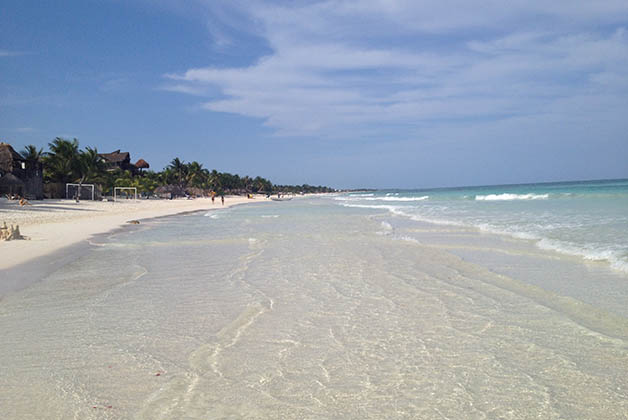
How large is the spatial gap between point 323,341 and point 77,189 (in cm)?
5078

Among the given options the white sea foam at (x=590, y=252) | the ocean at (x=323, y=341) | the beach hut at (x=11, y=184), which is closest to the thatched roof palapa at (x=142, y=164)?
the beach hut at (x=11, y=184)

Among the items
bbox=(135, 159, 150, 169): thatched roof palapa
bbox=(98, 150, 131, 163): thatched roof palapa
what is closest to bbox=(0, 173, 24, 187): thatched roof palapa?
bbox=(98, 150, 131, 163): thatched roof palapa

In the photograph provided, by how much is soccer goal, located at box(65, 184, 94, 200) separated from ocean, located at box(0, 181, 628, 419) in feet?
147

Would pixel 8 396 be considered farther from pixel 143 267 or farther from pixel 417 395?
pixel 143 267

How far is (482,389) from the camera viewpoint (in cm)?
320

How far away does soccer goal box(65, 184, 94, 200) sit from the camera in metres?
47.8

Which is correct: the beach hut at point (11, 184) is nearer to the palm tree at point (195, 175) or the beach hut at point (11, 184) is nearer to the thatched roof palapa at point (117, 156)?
the thatched roof palapa at point (117, 156)

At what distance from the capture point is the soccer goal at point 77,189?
4775 centimetres

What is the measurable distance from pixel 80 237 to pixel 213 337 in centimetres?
1269

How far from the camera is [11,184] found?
38344 millimetres

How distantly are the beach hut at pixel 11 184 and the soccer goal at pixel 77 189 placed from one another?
25.2ft

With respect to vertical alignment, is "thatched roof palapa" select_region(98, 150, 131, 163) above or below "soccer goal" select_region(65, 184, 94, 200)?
above

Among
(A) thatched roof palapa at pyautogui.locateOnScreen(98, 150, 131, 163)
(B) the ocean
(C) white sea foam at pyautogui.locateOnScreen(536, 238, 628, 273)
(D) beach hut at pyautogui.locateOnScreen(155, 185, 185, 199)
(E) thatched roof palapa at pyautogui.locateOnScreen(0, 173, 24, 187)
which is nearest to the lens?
(B) the ocean

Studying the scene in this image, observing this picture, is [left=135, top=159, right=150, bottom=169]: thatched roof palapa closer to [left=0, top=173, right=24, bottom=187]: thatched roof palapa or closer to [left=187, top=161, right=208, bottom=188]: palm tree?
[left=187, top=161, right=208, bottom=188]: palm tree
